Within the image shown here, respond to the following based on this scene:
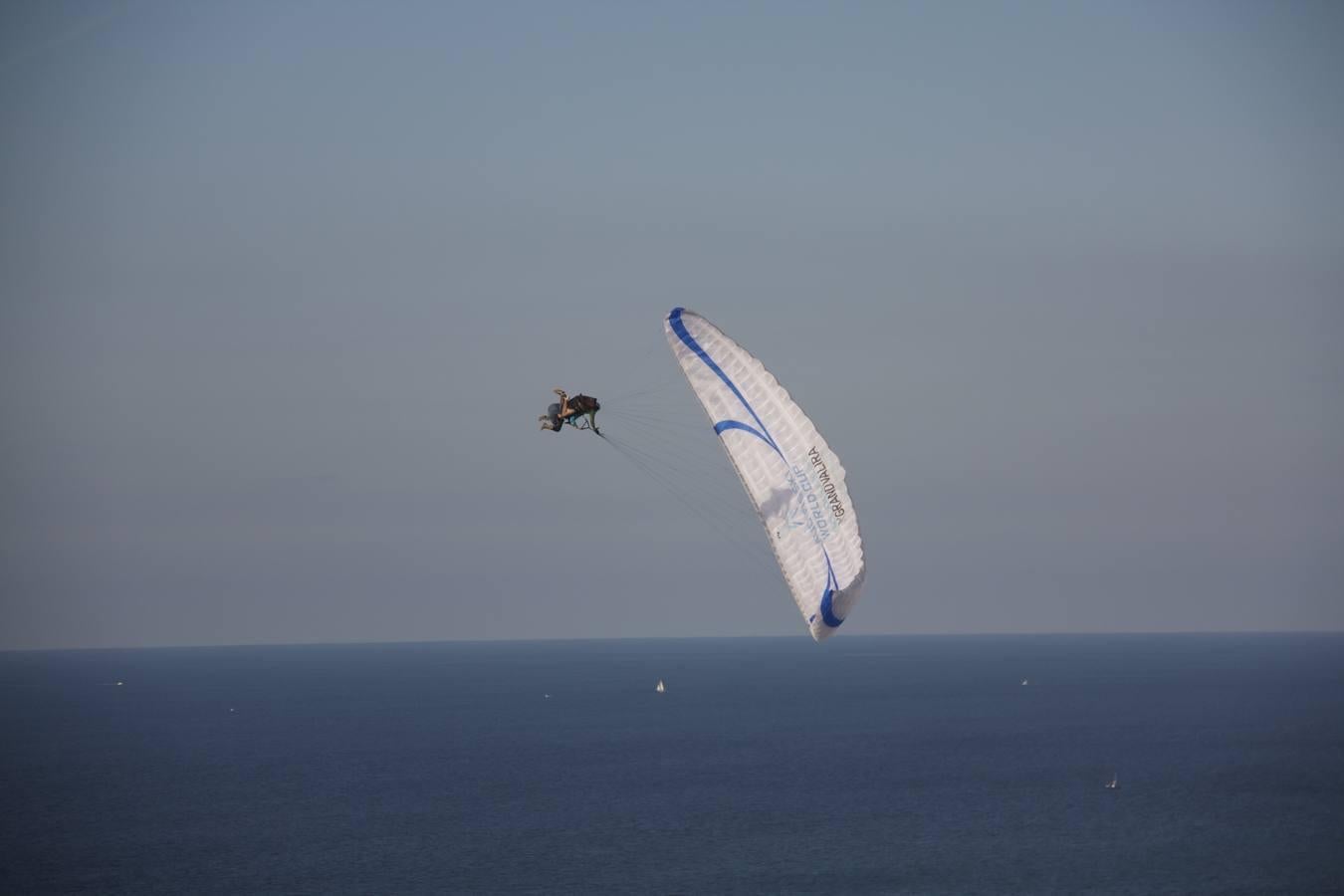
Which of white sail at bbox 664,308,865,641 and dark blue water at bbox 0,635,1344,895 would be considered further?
dark blue water at bbox 0,635,1344,895

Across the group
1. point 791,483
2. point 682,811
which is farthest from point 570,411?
point 682,811

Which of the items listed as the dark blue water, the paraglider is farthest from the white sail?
the dark blue water

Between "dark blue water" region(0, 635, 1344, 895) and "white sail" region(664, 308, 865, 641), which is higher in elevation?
"white sail" region(664, 308, 865, 641)

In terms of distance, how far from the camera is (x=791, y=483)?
3903cm

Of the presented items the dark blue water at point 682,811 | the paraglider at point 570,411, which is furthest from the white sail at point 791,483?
the dark blue water at point 682,811

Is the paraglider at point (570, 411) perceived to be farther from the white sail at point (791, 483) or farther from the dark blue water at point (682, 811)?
the dark blue water at point (682, 811)

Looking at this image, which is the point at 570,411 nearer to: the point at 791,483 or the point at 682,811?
the point at 791,483

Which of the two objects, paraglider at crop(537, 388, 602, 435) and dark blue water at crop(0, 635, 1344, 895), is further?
dark blue water at crop(0, 635, 1344, 895)

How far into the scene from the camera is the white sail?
38.6m

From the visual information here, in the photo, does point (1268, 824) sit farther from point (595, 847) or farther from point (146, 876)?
point (146, 876)

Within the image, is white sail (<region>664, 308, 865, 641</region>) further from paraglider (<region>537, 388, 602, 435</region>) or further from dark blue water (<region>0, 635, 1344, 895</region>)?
dark blue water (<region>0, 635, 1344, 895</region>)

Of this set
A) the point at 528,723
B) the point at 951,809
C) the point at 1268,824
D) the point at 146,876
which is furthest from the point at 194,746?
the point at 1268,824

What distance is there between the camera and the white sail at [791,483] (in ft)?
127

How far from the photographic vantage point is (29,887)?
8081 cm
